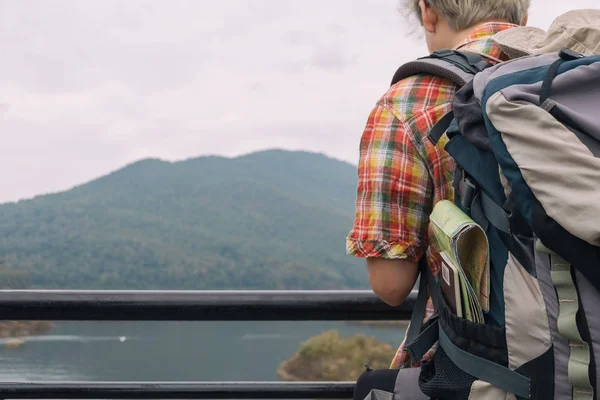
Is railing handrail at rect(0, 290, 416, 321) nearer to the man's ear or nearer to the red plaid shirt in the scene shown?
the red plaid shirt

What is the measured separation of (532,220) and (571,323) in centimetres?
19

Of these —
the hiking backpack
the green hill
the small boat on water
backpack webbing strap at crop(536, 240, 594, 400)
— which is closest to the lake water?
the small boat on water

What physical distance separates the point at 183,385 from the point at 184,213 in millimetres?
66740

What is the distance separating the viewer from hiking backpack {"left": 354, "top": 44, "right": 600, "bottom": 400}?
1.12m

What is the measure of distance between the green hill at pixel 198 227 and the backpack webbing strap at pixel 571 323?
13.2 meters

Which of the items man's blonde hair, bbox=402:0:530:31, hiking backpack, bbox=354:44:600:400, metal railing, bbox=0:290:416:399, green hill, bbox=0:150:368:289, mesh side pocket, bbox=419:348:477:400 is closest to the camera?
hiking backpack, bbox=354:44:600:400

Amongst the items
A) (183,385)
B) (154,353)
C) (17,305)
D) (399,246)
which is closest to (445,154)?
(399,246)

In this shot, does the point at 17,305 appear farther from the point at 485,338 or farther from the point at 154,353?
the point at 485,338

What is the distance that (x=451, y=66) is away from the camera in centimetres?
149

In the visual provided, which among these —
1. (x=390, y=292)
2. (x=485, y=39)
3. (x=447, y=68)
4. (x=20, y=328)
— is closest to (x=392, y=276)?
(x=390, y=292)

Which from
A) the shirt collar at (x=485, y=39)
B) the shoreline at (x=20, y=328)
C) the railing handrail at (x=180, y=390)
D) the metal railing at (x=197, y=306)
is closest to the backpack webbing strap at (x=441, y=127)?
the shirt collar at (x=485, y=39)

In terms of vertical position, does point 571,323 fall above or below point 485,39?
below

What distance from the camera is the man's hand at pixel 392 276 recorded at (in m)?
1.58

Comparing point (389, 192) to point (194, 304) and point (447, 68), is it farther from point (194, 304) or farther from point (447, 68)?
point (194, 304)
